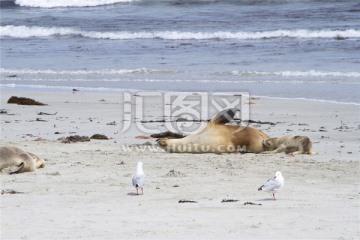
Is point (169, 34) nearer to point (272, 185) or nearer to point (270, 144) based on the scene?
point (270, 144)

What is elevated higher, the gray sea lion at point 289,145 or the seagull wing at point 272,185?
the seagull wing at point 272,185

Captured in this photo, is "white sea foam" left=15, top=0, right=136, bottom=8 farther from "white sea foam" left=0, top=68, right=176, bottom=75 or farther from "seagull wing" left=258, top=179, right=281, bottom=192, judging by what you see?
"seagull wing" left=258, top=179, right=281, bottom=192

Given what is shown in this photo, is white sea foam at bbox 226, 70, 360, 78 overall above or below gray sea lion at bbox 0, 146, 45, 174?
below

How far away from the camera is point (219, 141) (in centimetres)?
985

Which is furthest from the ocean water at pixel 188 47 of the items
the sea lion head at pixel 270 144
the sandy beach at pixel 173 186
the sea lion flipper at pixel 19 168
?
the sea lion flipper at pixel 19 168

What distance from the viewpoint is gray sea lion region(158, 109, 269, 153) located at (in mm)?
9836

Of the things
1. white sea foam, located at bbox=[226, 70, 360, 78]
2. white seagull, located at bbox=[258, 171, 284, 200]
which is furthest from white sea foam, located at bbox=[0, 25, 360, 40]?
white seagull, located at bbox=[258, 171, 284, 200]

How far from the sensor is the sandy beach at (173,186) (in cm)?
565

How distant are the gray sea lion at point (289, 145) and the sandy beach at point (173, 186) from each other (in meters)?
0.16

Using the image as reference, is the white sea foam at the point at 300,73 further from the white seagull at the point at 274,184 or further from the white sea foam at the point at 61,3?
the white sea foam at the point at 61,3

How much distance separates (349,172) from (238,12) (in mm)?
27280

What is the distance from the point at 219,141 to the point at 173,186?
2360 mm

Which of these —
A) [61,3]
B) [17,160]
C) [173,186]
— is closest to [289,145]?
[173,186]

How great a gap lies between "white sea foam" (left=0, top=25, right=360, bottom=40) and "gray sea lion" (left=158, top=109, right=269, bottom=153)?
1696 centimetres
